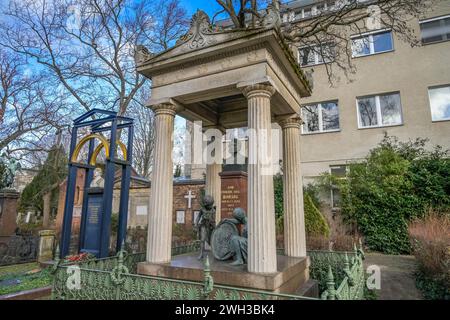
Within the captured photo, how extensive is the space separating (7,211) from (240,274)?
13073 millimetres

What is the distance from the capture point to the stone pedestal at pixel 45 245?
9.73 metres

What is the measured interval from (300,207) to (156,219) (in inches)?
126

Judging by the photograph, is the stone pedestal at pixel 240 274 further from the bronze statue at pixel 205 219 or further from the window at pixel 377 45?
the window at pixel 377 45

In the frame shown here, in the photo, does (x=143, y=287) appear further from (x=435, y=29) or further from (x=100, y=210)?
(x=435, y=29)

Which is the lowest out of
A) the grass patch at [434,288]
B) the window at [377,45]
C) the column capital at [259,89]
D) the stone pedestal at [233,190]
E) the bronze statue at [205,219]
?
the grass patch at [434,288]

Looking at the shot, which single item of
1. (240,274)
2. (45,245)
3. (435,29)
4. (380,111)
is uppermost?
(435,29)

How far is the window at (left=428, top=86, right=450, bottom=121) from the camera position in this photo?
12.9 meters

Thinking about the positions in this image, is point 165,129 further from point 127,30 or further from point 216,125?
point 127,30

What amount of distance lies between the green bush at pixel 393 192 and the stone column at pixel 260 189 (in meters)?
8.52

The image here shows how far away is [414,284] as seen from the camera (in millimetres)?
6523

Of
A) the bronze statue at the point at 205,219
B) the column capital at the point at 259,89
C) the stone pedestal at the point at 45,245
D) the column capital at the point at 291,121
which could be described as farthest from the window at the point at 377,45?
the stone pedestal at the point at 45,245

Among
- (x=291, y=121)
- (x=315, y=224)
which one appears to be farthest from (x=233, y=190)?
(x=315, y=224)

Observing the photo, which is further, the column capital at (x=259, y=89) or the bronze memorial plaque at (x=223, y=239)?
the bronze memorial plaque at (x=223, y=239)

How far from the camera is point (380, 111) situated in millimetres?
13977
